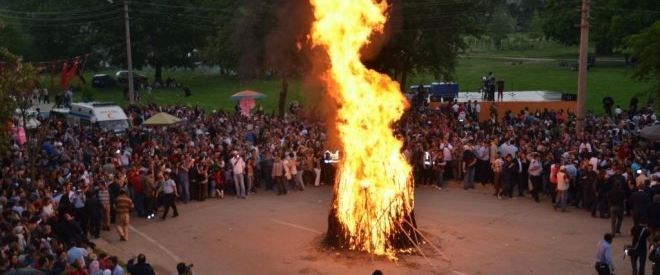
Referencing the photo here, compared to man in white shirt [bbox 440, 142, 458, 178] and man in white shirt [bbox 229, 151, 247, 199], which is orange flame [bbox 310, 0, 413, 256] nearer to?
man in white shirt [bbox 229, 151, 247, 199]

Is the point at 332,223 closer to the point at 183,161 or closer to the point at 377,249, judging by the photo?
the point at 377,249

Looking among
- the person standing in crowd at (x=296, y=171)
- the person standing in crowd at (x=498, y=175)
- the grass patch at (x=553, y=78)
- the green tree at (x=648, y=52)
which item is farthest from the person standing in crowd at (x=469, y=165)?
the grass patch at (x=553, y=78)

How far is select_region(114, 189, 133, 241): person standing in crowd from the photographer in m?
17.0

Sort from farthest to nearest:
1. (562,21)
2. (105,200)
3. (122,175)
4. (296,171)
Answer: (562,21) → (296,171) → (122,175) → (105,200)

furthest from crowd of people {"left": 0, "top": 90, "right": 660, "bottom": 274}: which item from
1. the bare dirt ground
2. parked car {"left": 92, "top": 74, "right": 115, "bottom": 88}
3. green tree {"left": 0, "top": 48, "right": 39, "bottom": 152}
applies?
parked car {"left": 92, "top": 74, "right": 115, "bottom": 88}

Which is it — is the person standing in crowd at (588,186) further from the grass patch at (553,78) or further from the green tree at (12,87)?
the grass patch at (553,78)

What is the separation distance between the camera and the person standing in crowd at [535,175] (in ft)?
68.4

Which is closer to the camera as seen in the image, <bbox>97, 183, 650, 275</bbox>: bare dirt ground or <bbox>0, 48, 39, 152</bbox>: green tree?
<bbox>97, 183, 650, 275</bbox>: bare dirt ground

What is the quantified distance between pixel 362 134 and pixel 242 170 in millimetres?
6994

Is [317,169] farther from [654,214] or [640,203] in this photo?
[654,214]

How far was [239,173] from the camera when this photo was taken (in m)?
22.0

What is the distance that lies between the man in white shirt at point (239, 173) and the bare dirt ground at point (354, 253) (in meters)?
0.36

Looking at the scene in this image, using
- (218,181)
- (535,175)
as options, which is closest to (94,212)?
(218,181)

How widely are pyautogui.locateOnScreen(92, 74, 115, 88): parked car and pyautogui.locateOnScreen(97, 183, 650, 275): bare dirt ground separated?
41.7 m
